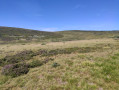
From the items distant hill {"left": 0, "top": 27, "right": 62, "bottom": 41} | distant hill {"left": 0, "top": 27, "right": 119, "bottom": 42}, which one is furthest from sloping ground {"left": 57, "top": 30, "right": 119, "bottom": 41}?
distant hill {"left": 0, "top": 27, "right": 62, "bottom": 41}

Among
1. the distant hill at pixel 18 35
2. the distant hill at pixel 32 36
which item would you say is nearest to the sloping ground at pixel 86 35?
the distant hill at pixel 32 36

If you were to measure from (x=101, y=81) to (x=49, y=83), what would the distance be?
9.81 feet

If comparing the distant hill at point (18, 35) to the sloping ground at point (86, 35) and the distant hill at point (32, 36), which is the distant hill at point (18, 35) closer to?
the distant hill at point (32, 36)

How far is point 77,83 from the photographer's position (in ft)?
16.1

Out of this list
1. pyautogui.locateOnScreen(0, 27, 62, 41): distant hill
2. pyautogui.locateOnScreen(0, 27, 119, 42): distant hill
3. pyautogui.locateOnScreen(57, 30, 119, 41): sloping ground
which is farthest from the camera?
pyautogui.locateOnScreen(57, 30, 119, 41): sloping ground

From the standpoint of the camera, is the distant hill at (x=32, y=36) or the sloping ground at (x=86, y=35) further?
the sloping ground at (x=86, y=35)

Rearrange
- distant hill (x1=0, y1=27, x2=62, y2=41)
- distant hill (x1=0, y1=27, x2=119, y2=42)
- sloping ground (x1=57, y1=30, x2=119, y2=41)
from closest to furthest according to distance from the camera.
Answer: distant hill (x1=0, y1=27, x2=62, y2=41) → distant hill (x1=0, y1=27, x2=119, y2=42) → sloping ground (x1=57, y1=30, x2=119, y2=41)

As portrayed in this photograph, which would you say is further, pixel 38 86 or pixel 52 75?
pixel 52 75

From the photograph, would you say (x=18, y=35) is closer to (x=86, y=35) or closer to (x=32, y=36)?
(x=32, y=36)

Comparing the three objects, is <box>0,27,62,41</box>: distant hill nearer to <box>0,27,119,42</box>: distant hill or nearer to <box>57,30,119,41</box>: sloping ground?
<box>0,27,119,42</box>: distant hill

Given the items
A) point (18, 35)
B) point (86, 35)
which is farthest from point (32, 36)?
point (86, 35)

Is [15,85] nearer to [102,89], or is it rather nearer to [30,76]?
[30,76]

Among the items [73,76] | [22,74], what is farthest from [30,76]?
[73,76]

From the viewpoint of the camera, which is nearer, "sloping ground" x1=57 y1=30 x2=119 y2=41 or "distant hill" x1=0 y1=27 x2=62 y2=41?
"distant hill" x1=0 y1=27 x2=62 y2=41
